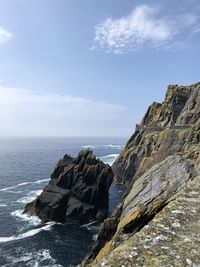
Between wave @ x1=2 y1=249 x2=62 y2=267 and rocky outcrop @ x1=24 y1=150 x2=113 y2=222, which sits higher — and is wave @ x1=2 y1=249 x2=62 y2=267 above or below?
below

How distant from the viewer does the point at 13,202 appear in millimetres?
80688

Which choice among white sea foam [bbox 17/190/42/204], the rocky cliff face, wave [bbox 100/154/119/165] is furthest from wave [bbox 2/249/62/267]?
wave [bbox 100/154/119/165]

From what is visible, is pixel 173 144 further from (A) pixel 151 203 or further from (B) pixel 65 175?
(A) pixel 151 203

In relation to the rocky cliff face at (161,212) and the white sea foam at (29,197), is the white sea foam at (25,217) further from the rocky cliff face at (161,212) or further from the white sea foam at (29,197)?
the rocky cliff face at (161,212)

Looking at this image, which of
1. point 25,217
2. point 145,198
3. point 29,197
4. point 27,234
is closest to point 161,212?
point 145,198

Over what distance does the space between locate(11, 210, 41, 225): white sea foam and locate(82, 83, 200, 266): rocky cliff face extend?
27.6 metres

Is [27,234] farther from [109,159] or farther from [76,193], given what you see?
[109,159]

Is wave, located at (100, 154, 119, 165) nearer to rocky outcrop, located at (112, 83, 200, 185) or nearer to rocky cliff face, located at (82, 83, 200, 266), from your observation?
rocky outcrop, located at (112, 83, 200, 185)

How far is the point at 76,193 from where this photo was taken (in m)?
73.1

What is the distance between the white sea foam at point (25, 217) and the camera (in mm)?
65250

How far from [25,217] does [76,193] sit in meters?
12.3

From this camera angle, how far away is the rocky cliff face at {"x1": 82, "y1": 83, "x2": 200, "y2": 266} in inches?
220

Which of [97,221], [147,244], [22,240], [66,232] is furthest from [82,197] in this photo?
[147,244]

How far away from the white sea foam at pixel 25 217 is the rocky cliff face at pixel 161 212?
90.5 ft
